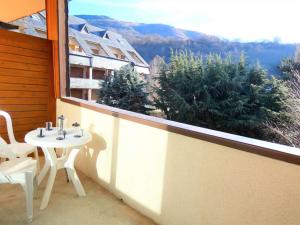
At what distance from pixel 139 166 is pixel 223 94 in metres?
5.59

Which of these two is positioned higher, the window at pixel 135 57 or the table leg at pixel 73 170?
the window at pixel 135 57

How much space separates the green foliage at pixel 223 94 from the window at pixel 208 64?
24 mm

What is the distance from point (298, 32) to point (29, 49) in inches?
243

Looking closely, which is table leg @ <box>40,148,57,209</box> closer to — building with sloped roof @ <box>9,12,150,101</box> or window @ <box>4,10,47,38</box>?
window @ <box>4,10,47,38</box>

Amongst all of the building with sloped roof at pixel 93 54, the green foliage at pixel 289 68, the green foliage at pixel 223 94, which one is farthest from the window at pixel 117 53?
the green foliage at pixel 289 68

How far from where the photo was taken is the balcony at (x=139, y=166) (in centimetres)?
122

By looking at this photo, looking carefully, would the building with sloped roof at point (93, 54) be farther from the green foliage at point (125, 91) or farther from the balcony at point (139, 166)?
the balcony at point (139, 166)

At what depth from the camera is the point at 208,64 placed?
7.21 m

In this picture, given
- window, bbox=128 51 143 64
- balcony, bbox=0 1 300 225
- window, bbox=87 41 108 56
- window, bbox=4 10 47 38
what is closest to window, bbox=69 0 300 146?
window, bbox=128 51 143 64

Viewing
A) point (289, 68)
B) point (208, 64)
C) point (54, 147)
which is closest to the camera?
point (54, 147)

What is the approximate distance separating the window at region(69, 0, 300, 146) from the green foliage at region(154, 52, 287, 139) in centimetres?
2

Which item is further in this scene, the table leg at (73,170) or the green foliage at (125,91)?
the green foliage at (125,91)

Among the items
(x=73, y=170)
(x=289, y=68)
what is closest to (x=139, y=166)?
(x=73, y=170)

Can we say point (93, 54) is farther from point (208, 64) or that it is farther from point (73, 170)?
point (73, 170)
